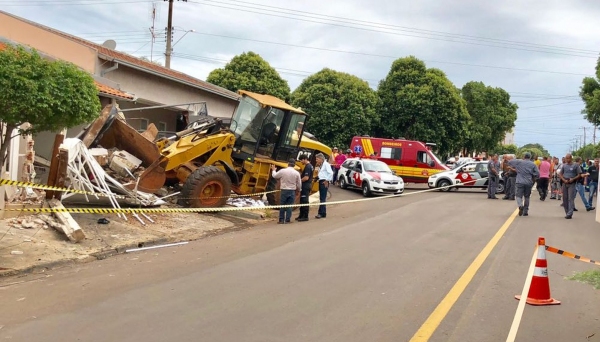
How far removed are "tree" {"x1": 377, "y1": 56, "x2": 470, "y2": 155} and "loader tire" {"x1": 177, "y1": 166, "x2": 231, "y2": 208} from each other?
29.4 meters

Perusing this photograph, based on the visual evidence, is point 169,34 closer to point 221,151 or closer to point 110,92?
point 110,92

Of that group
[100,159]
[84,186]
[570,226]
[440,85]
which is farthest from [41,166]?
[440,85]

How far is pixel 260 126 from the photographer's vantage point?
1516cm

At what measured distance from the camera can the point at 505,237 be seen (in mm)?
11742

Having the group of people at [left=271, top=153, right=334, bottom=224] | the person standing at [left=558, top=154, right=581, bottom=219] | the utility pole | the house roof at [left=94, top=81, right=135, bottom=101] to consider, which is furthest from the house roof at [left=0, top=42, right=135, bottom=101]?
the utility pole

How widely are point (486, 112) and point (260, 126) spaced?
50.0 meters

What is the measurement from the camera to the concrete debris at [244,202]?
1551 cm

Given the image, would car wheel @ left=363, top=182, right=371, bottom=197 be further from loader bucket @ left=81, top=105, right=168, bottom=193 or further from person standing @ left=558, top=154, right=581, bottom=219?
loader bucket @ left=81, top=105, right=168, bottom=193

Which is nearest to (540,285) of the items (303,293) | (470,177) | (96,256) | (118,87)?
(303,293)

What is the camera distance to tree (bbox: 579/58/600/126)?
3381cm

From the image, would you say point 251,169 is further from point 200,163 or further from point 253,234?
point 253,234

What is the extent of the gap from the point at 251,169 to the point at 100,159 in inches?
163

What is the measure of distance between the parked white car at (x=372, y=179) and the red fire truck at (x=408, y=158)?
4.86 meters

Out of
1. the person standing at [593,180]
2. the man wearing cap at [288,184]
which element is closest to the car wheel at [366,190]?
the person standing at [593,180]
